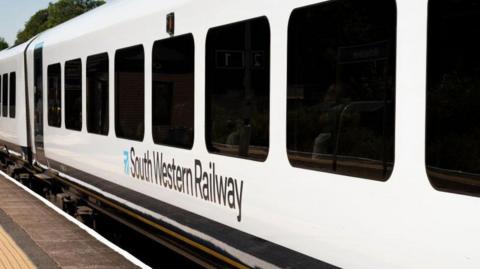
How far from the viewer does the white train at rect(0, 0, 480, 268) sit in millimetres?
2959

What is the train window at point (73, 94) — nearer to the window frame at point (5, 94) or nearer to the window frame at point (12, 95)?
the window frame at point (12, 95)

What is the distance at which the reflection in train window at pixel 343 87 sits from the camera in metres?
3.32

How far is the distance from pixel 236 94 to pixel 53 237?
3655mm

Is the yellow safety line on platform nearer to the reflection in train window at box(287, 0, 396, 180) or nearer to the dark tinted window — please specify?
the reflection in train window at box(287, 0, 396, 180)

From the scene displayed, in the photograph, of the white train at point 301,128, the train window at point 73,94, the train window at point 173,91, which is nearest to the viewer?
the white train at point 301,128

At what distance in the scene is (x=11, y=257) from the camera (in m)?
6.47

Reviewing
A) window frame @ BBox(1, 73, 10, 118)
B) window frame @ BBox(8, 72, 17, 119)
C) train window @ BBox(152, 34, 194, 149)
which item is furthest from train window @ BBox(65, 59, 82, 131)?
window frame @ BBox(1, 73, 10, 118)

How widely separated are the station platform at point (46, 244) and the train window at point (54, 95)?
4.39 feet

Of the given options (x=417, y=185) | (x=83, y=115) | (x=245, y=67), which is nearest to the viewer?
(x=417, y=185)

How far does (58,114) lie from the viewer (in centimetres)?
975

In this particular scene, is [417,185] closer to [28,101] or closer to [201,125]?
[201,125]

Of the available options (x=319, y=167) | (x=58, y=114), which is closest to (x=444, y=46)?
(x=319, y=167)

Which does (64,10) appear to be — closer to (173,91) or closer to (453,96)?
(173,91)

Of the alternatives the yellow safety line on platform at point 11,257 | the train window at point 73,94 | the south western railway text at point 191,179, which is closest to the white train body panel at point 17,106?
the train window at point 73,94
